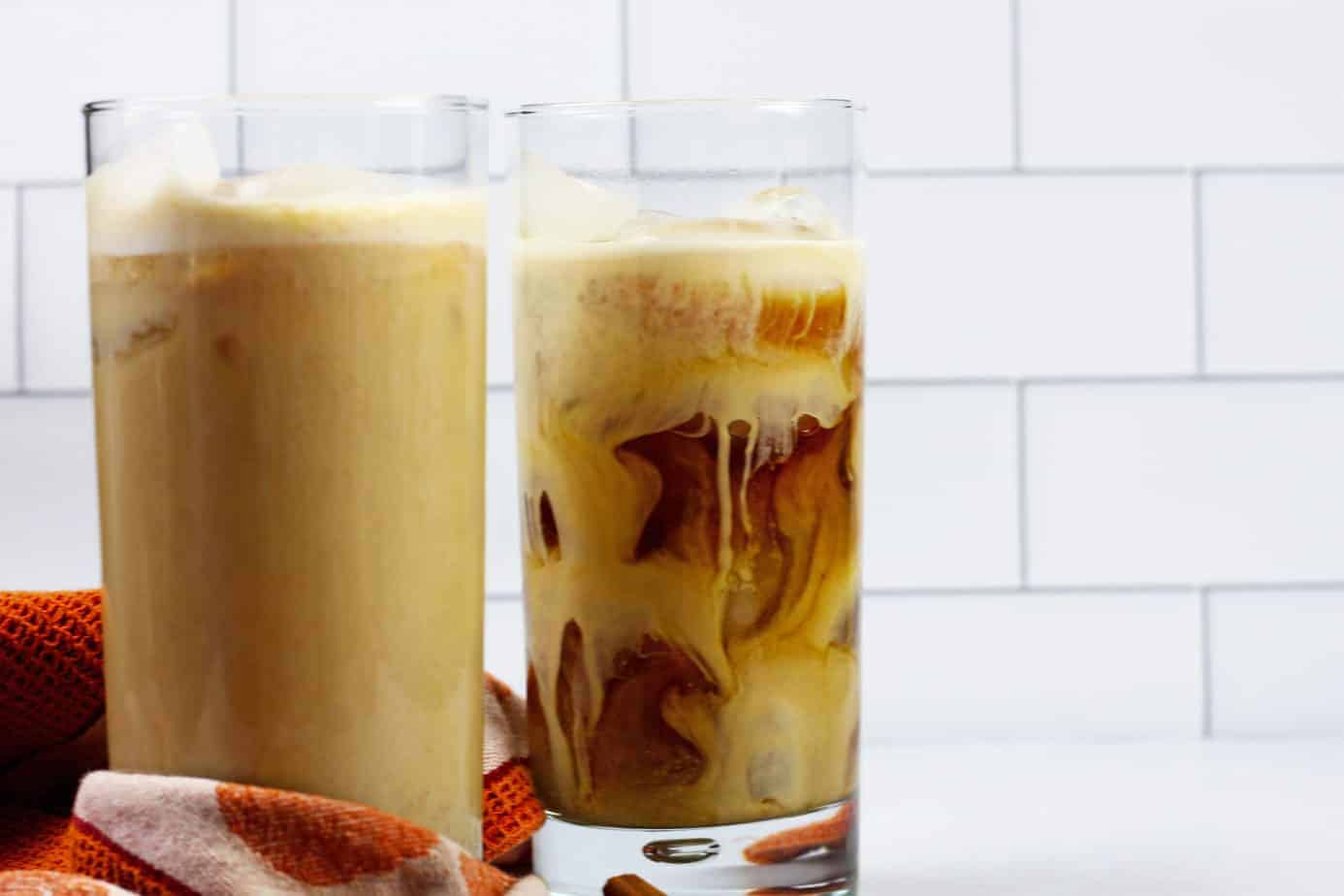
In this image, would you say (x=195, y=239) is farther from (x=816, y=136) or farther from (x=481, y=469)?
(x=816, y=136)

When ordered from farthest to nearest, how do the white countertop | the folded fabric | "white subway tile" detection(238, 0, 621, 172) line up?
"white subway tile" detection(238, 0, 621, 172)
the white countertop
the folded fabric

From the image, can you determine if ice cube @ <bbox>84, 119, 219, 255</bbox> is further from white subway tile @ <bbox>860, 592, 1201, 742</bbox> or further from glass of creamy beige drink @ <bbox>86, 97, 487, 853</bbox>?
white subway tile @ <bbox>860, 592, 1201, 742</bbox>

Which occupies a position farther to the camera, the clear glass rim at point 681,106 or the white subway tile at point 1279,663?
the white subway tile at point 1279,663

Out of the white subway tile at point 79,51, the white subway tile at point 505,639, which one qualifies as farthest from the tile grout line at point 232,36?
the white subway tile at point 505,639

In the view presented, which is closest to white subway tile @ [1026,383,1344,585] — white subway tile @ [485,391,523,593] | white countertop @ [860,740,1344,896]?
white countertop @ [860,740,1344,896]

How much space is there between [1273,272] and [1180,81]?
0.46 feet

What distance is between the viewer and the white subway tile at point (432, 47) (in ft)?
3.48

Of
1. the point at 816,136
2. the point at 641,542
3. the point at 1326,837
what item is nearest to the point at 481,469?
the point at 641,542

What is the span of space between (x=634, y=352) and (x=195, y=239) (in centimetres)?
15

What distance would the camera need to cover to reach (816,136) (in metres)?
0.61

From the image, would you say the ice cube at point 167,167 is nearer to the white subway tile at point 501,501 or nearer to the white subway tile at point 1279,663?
the white subway tile at point 501,501

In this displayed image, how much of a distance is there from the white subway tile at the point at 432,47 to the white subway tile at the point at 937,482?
0.95ft

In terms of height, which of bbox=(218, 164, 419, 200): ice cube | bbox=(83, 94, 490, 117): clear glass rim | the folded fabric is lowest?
the folded fabric

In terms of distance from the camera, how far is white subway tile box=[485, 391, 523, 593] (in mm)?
1076
